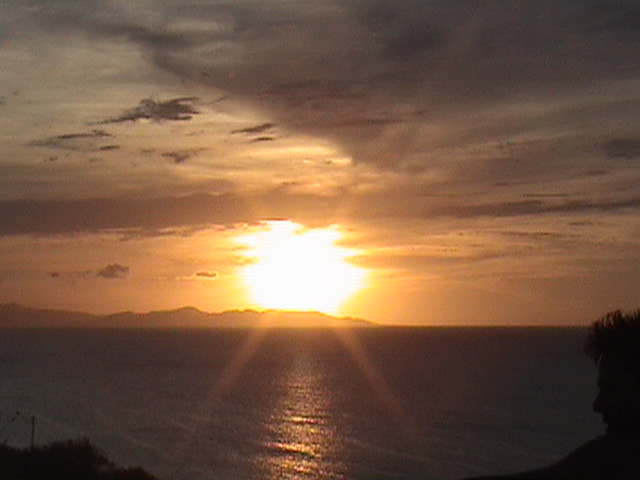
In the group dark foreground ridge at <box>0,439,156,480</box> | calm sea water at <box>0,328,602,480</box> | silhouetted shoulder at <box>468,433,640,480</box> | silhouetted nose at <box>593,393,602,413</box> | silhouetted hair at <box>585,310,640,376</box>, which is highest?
silhouetted hair at <box>585,310,640,376</box>

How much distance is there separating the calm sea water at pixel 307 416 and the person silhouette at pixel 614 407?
4766 cm

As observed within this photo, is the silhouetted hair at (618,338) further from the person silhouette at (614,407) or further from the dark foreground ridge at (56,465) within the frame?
the dark foreground ridge at (56,465)

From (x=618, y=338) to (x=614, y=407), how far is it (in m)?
0.17

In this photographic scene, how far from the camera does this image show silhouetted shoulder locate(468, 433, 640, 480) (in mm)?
2207

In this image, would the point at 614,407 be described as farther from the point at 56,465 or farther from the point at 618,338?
the point at 56,465

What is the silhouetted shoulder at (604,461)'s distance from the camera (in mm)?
2207

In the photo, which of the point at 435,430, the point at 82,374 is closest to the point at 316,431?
the point at 435,430

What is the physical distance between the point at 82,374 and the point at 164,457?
256ft

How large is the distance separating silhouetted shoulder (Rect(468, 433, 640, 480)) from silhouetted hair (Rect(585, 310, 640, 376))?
17 cm

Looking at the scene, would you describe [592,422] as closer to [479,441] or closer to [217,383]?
[479,441]

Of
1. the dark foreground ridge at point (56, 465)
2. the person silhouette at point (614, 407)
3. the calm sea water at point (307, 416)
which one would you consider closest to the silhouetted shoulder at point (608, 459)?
the person silhouette at point (614, 407)

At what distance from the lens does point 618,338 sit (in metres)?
2.35

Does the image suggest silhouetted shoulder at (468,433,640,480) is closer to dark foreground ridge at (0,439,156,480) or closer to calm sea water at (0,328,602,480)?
dark foreground ridge at (0,439,156,480)

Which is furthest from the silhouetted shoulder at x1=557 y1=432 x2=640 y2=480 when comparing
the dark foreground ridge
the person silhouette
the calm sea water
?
the calm sea water
